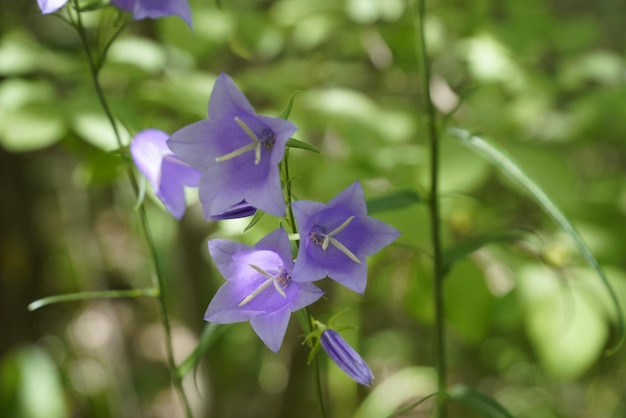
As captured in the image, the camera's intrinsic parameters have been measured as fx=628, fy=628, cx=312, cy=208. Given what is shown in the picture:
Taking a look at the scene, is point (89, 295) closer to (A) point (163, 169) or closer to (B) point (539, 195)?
(A) point (163, 169)

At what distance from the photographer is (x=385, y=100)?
4.90ft

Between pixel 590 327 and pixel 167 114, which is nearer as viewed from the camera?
pixel 590 327

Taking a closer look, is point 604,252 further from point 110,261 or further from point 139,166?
point 110,261

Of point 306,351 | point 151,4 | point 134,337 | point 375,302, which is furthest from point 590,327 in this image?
point 134,337

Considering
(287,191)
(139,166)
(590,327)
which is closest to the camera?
(287,191)

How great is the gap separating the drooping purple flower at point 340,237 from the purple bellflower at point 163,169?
19cm

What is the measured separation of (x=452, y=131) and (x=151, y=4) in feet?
1.25

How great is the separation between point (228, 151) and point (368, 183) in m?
0.58

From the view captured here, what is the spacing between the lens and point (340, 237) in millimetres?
640

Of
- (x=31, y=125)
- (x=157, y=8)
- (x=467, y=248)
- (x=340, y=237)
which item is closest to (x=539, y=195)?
(x=467, y=248)

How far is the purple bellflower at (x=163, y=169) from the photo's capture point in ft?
2.35

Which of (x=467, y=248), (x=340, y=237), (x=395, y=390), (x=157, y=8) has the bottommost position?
(x=395, y=390)

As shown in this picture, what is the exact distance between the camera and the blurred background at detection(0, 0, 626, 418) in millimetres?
1052

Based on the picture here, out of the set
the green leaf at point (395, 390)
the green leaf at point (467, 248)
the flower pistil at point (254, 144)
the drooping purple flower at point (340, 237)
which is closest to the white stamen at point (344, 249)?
the drooping purple flower at point (340, 237)
